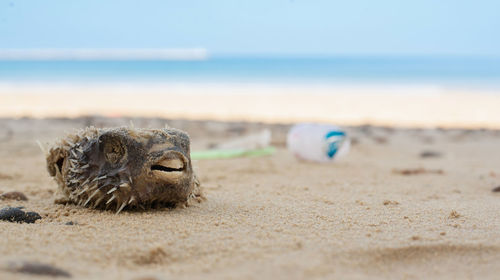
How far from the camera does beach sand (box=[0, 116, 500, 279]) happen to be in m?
2.07

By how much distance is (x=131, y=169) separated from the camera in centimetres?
282

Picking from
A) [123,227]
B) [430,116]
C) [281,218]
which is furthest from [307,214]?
[430,116]

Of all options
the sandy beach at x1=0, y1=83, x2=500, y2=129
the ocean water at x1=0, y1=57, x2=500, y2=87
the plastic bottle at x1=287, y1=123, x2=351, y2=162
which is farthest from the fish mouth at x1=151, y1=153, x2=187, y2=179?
the ocean water at x1=0, y1=57, x2=500, y2=87

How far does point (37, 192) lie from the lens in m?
3.82

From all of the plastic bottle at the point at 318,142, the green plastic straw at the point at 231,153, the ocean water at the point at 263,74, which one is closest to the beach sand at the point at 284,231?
the plastic bottle at the point at 318,142

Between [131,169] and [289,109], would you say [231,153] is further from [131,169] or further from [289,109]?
[289,109]

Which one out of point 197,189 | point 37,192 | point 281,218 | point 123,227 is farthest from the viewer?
point 37,192

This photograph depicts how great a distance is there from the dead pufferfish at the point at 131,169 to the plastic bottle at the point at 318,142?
2.60 m

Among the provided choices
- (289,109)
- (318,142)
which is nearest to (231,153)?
(318,142)

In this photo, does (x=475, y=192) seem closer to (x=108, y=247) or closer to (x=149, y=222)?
(x=149, y=222)

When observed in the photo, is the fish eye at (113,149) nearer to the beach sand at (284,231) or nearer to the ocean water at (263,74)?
the beach sand at (284,231)

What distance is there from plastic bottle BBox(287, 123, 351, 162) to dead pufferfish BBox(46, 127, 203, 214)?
2598 mm

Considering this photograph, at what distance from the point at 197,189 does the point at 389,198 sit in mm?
1343

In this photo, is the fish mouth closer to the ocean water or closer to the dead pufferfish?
the dead pufferfish
